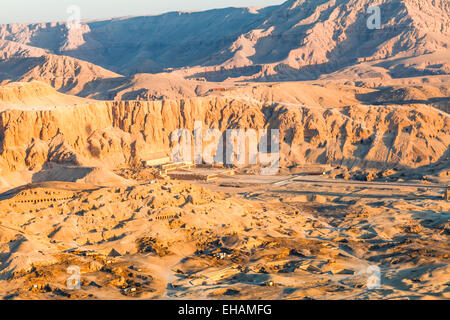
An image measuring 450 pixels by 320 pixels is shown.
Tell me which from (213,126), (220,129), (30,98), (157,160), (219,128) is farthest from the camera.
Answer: (30,98)

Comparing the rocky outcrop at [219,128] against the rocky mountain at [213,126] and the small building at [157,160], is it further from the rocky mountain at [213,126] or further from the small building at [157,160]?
the small building at [157,160]

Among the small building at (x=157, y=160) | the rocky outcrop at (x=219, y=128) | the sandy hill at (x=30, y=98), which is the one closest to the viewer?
the rocky outcrop at (x=219, y=128)

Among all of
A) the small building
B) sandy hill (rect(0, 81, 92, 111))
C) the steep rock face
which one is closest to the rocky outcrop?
the steep rock face

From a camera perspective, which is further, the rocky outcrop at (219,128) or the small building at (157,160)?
the small building at (157,160)

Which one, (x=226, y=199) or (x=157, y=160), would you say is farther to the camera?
(x=157, y=160)

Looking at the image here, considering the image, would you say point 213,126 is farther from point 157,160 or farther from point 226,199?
point 226,199

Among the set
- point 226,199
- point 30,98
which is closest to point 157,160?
point 30,98

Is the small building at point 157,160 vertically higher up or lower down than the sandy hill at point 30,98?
lower down

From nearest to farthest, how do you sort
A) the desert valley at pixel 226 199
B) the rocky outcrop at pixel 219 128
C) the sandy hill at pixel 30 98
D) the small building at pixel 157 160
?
the desert valley at pixel 226 199
the rocky outcrop at pixel 219 128
the small building at pixel 157 160
the sandy hill at pixel 30 98

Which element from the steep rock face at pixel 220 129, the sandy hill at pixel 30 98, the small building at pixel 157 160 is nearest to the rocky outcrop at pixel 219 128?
the steep rock face at pixel 220 129
